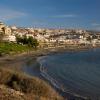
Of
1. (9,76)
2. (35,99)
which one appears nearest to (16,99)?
(35,99)

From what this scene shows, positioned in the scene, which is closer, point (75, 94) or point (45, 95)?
point (45, 95)

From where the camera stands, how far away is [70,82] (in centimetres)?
3616

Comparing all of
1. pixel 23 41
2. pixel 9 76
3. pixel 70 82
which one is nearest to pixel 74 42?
pixel 23 41

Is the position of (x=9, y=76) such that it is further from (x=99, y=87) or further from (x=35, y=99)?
(x=99, y=87)

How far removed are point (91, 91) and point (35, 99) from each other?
13.2 meters

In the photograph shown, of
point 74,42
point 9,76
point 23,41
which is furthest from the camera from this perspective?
point 74,42

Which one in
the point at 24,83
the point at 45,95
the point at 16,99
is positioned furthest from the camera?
the point at 24,83

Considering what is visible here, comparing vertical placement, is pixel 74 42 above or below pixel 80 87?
below

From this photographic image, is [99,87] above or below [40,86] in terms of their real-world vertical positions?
below

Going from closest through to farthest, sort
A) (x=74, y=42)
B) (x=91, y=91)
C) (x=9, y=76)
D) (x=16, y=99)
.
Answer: (x=16, y=99), (x=9, y=76), (x=91, y=91), (x=74, y=42)

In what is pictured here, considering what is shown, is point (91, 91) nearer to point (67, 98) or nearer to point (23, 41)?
point (67, 98)

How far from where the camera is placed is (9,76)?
24.1m

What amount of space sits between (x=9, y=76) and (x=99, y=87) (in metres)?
11.1

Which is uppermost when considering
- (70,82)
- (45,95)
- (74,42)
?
(45,95)
